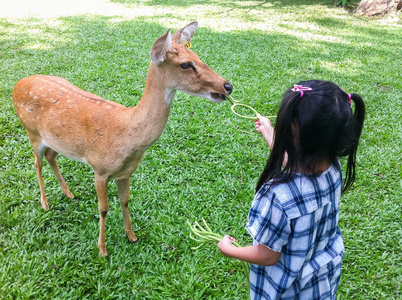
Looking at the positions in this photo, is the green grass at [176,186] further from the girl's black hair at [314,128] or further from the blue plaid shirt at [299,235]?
the girl's black hair at [314,128]

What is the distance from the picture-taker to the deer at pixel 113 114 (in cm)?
208

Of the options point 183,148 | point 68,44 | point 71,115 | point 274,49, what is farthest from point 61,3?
point 71,115

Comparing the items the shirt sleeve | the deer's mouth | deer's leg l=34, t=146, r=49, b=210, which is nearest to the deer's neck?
the deer's mouth

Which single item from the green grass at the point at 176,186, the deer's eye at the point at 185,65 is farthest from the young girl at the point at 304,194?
the green grass at the point at 176,186

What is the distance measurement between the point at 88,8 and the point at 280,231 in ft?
41.7

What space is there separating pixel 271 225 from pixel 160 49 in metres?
1.32

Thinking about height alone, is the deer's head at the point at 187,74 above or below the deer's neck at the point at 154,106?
above

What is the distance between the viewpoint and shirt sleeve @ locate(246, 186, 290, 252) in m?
1.40

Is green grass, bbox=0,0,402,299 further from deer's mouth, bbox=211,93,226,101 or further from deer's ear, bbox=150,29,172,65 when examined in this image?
deer's ear, bbox=150,29,172,65

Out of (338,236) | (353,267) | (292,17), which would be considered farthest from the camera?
(292,17)

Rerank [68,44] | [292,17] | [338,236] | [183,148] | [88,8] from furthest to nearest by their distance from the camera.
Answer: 1. [292,17]
2. [88,8]
3. [68,44]
4. [183,148]
5. [338,236]

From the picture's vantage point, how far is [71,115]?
259 cm

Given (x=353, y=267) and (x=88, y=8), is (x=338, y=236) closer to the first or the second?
(x=353, y=267)

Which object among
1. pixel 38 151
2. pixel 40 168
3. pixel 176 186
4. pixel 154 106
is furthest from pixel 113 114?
pixel 176 186
